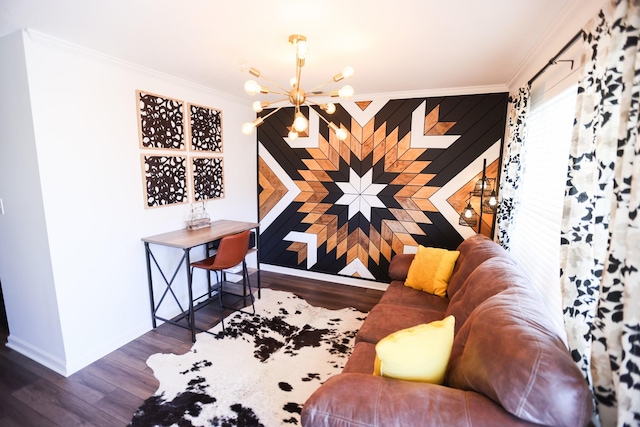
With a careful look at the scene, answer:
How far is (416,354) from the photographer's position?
1286 mm

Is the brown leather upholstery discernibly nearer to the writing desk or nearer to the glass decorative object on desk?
the writing desk

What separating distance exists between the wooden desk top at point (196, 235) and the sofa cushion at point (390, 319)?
1.66 m

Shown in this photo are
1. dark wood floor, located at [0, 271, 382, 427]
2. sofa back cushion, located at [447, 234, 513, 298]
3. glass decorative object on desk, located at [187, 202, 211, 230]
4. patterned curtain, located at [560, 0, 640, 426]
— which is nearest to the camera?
patterned curtain, located at [560, 0, 640, 426]

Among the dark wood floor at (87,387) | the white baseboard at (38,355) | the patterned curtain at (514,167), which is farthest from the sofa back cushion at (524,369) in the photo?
the white baseboard at (38,355)

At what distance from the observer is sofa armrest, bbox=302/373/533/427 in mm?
1055

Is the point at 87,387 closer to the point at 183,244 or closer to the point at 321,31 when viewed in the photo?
the point at 183,244

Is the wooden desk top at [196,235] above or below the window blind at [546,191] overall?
below

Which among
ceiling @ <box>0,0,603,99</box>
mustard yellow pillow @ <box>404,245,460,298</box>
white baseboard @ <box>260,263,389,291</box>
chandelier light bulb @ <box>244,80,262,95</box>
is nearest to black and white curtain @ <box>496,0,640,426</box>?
ceiling @ <box>0,0,603,99</box>

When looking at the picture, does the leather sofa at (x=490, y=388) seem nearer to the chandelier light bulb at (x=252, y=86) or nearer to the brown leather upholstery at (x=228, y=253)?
the chandelier light bulb at (x=252, y=86)

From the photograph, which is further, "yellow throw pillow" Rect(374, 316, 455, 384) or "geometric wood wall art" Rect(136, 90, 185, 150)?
"geometric wood wall art" Rect(136, 90, 185, 150)

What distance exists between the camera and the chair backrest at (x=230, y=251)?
288 cm

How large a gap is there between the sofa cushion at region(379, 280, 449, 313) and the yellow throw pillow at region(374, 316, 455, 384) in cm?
123

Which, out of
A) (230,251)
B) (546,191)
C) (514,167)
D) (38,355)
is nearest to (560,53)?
(546,191)

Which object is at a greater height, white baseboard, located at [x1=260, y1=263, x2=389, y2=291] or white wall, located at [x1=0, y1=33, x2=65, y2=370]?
white wall, located at [x1=0, y1=33, x2=65, y2=370]
